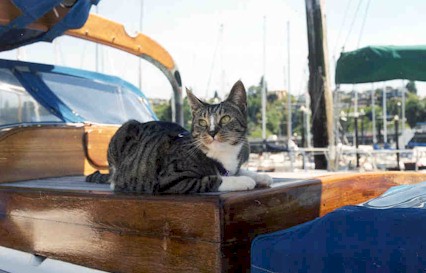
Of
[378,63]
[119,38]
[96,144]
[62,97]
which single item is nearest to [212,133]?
[96,144]

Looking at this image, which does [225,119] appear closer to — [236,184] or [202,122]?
[202,122]

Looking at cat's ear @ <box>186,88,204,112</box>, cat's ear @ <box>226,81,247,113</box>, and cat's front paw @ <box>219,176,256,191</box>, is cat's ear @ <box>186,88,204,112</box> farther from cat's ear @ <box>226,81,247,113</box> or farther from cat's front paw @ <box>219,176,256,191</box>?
cat's front paw @ <box>219,176,256,191</box>

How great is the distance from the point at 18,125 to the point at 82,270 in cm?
186

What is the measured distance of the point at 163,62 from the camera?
17.9ft

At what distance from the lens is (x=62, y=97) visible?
4355mm

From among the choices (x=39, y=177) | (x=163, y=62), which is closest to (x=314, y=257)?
(x=39, y=177)

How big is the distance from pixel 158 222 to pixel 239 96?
841mm

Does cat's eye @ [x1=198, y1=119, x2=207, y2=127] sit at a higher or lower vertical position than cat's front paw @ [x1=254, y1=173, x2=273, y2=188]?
higher

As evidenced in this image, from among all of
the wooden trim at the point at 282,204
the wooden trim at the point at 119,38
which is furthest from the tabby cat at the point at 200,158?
the wooden trim at the point at 119,38

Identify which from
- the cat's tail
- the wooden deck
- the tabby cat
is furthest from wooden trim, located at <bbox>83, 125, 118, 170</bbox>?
the tabby cat

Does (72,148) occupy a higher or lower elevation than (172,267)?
higher

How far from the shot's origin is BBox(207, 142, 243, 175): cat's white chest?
228 cm

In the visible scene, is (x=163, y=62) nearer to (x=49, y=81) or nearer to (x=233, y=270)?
(x=49, y=81)

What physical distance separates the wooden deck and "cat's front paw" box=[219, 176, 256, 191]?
4.5 inches
